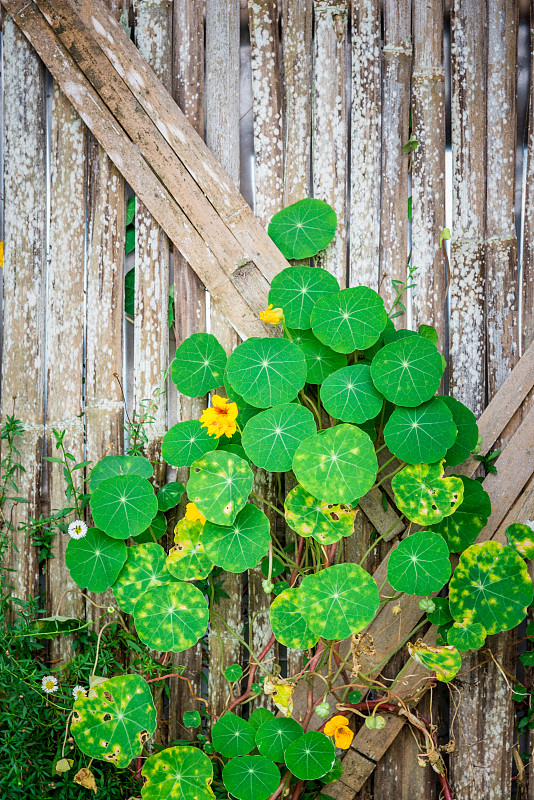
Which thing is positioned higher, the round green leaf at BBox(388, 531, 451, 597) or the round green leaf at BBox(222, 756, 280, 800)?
the round green leaf at BBox(388, 531, 451, 597)

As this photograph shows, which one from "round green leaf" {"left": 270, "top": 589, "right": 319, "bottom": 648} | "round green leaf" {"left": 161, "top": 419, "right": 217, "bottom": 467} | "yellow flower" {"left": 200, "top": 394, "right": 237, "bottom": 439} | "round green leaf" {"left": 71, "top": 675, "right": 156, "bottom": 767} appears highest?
"yellow flower" {"left": 200, "top": 394, "right": 237, "bottom": 439}

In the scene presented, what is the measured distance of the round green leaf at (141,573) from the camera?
1604 millimetres

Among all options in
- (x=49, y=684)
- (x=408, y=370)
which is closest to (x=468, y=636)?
(x=408, y=370)

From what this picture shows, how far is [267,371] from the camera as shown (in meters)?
1.58

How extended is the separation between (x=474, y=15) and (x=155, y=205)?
127 cm

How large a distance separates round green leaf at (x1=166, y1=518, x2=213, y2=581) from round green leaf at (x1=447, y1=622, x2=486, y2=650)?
71cm

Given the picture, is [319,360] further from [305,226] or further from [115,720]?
[115,720]

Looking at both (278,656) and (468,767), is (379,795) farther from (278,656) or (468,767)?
(278,656)

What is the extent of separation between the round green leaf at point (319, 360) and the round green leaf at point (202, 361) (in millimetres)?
265

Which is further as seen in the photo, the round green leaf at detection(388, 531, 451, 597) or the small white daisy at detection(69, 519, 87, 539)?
the small white daisy at detection(69, 519, 87, 539)

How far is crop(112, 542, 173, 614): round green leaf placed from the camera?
63.2 inches

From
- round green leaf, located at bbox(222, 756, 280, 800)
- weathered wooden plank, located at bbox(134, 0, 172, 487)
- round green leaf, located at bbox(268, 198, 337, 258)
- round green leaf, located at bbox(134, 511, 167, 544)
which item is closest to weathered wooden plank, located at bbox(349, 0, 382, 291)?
round green leaf, located at bbox(268, 198, 337, 258)

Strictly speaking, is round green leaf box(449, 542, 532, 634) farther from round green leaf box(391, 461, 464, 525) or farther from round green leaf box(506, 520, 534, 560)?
round green leaf box(391, 461, 464, 525)

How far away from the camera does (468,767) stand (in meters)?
1.76
